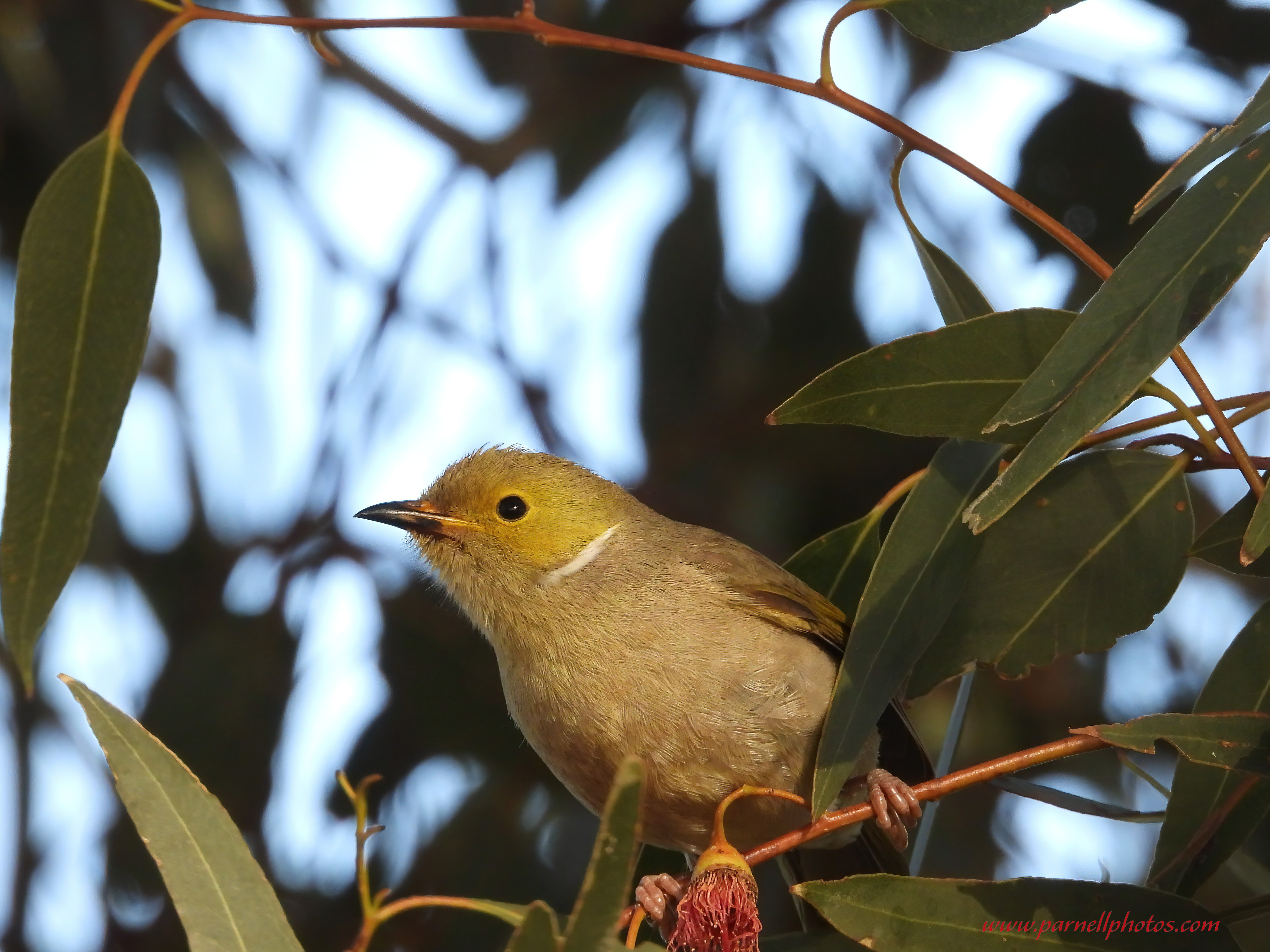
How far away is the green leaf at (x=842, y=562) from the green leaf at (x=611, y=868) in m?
1.48

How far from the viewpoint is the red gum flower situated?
174 centimetres

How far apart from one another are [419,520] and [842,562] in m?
1.04

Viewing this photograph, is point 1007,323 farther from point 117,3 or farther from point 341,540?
point 117,3

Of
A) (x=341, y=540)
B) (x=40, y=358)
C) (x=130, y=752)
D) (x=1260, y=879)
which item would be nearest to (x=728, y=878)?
(x=130, y=752)

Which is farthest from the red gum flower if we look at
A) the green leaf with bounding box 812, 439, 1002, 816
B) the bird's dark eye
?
the bird's dark eye

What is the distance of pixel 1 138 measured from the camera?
4078 mm

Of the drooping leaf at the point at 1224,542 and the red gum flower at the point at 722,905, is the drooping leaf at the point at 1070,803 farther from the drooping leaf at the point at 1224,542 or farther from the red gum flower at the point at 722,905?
the red gum flower at the point at 722,905

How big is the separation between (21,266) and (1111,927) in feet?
6.83

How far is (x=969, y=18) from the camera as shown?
2062mm

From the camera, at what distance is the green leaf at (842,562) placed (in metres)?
2.73

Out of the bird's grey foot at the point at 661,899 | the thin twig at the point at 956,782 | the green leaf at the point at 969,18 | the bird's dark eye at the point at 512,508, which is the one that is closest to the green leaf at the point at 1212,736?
the thin twig at the point at 956,782

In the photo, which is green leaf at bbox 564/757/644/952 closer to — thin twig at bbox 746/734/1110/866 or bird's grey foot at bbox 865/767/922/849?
thin twig at bbox 746/734/1110/866

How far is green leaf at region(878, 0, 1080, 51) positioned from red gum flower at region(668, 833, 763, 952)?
54.1 inches

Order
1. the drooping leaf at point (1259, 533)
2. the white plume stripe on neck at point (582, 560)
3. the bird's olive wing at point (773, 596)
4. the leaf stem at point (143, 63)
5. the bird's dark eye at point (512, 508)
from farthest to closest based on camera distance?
the bird's dark eye at point (512, 508) < the white plume stripe on neck at point (582, 560) < the bird's olive wing at point (773, 596) < the leaf stem at point (143, 63) < the drooping leaf at point (1259, 533)
